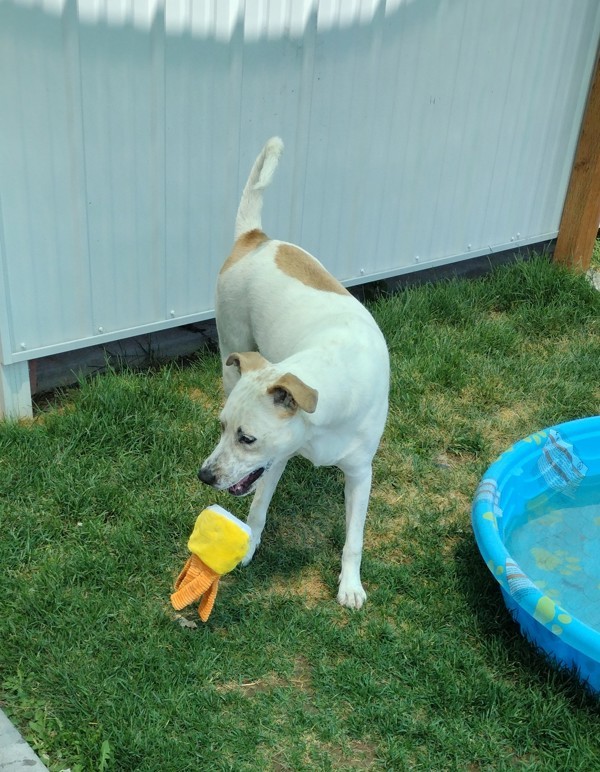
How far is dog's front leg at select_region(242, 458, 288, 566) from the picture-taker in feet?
10.7

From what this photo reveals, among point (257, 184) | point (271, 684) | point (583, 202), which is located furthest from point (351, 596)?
point (583, 202)

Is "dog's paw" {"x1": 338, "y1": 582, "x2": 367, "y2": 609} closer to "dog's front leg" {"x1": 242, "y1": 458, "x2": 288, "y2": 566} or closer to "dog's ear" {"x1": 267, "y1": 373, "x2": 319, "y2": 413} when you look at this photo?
"dog's front leg" {"x1": 242, "y1": 458, "x2": 288, "y2": 566}

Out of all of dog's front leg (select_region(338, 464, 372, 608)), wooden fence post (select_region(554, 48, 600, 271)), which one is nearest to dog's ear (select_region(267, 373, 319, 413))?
dog's front leg (select_region(338, 464, 372, 608))

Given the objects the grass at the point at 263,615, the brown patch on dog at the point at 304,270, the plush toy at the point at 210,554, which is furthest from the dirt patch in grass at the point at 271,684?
the brown patch on dog at the point at 304,270

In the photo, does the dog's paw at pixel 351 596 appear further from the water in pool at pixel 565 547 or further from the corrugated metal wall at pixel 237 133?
the corrugated metal wall at pixel 237 133

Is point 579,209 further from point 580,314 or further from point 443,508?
point 443,508

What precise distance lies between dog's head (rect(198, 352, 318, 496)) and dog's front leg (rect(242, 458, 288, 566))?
0.54 meters

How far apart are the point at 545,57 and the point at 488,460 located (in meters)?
3.02

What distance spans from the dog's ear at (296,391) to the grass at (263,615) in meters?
0.96

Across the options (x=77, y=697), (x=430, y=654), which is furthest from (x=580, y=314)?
(x=77, y=697)

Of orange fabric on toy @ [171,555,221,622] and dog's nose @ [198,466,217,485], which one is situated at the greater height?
dog's nose @ [198,466,217,485]

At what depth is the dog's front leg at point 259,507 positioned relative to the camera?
3256 millimetres

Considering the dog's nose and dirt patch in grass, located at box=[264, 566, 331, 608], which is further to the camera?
dirt patch in grass, located at box=[264, 566, 331, 608]

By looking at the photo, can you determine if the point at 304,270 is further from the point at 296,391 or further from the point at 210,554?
the point at 210,554
